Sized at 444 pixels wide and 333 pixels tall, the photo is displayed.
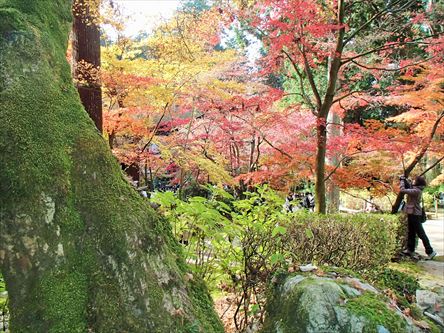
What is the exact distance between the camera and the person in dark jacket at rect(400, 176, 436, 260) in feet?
22.2

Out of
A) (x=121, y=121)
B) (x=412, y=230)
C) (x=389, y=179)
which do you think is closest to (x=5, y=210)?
(x=121, y=121)

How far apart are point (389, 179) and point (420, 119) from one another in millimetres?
3836

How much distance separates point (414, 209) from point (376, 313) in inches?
213

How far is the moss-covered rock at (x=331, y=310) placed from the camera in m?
2.01

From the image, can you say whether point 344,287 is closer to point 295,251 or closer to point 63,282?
point 295,251

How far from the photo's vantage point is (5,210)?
1.47m

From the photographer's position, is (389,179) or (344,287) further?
Answer: (389,179)

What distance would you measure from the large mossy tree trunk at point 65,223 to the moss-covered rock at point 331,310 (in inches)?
20.8

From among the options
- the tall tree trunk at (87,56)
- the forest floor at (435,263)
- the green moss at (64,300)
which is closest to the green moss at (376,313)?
the green moss at (64,300)

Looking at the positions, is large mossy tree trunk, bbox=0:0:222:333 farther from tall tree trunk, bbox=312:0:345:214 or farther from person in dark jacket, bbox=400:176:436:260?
person in dark jacket, bbox=400:176:436:260

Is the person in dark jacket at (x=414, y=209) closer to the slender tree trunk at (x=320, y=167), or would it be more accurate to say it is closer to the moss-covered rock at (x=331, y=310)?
the slender tree trunk at (x=320, y=167)

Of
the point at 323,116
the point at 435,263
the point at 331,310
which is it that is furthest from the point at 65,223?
the point at 435,263

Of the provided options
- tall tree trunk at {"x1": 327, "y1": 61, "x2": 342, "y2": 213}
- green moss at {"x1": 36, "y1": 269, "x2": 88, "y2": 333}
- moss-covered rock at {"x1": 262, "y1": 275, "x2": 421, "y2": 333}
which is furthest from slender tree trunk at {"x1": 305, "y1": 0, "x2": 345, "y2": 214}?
green moss at {"x1": 36, "y1": 269, "x2": 88, "y2": 333}

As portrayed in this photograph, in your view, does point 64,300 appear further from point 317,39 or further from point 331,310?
point 317,39
